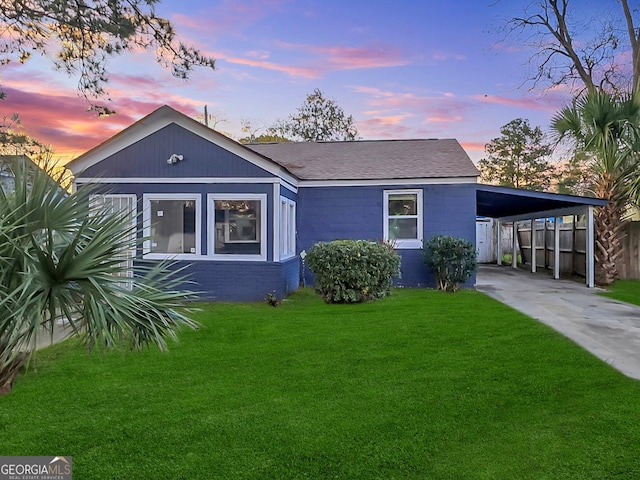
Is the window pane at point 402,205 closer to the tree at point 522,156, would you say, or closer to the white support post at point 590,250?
the white support post at point 590,250

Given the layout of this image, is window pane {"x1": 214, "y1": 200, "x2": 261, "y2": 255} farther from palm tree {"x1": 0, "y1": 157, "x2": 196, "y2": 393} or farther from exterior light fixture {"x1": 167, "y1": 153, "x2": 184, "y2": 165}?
palm tree {"x1": 0, "y1": 157, "x2": 196, "y2": 393}

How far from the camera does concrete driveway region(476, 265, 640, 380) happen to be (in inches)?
236

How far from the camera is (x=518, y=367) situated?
5316mm

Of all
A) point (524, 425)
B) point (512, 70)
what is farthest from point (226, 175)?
point (512, 70)

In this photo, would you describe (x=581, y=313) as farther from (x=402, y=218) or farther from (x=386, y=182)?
(x=386, y=182)

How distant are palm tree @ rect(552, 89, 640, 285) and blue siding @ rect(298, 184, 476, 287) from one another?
3235 mm

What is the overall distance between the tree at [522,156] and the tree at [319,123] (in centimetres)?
1011

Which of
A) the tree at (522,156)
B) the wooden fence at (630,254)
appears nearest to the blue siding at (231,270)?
the wooden fence at (630,254)

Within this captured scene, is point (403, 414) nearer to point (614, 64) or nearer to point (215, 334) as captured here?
point (215, 334)

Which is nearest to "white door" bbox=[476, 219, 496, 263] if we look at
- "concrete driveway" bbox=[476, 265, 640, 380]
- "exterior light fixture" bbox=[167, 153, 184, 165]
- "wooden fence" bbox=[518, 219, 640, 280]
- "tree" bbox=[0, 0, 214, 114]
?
"wooden fence" bbox=[518, 219, 640, 280]

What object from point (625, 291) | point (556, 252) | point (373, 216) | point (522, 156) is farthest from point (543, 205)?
point (522, 156)

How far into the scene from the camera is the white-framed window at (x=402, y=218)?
481 inches

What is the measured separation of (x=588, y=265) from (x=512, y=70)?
1078 centimetres

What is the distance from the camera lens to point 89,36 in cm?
851
